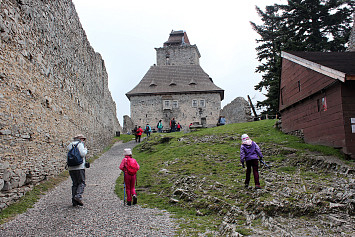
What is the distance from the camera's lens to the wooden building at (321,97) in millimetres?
11328

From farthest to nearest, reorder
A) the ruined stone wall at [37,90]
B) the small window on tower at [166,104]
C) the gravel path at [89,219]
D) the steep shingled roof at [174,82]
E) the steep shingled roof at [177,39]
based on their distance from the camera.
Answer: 1. the steep shingled roof at [177,39]
2. the steep shingled roof at [174,82]
3. the small window on tower at [166,104]
4. the ruined stone wall at [37,90]
5. the gravel path at [89,219]

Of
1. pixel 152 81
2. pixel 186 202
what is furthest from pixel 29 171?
pixel 152 81

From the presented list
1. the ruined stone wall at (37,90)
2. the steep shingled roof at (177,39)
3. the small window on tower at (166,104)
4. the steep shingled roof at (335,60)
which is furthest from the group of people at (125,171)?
the steep shingled roof at (177,39)

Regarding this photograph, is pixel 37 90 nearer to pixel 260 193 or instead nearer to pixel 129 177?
pixel 129 177

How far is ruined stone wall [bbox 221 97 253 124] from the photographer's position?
93.7 ft

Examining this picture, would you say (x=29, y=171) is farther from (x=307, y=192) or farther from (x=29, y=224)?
(x=307, y=192)

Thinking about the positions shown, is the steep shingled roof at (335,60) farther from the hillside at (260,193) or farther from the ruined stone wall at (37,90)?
the ruined stone wall at (37,90)

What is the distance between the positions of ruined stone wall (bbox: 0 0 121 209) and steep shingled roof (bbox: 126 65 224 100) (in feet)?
85.3

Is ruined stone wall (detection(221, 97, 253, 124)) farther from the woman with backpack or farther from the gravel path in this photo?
the woman with backpack

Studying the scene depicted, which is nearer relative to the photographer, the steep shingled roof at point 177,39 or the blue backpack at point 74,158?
the blue backpack at point 74,158

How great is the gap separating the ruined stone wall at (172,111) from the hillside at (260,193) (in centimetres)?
2686

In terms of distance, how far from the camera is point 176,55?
55.5 metres

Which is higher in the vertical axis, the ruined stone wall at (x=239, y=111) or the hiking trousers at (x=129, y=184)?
the ruined stone wall at (x=239, y=111)

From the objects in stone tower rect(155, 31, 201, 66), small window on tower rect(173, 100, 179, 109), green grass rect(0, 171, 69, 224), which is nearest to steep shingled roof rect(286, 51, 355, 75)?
green grass rect(0, 171, 69, 224)
